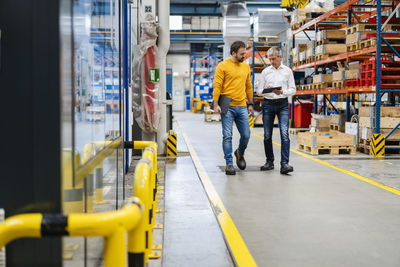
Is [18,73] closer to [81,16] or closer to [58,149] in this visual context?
[58,149]

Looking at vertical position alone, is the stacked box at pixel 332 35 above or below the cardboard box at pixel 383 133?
above

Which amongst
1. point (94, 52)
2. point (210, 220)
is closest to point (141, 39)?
point (210, 220)

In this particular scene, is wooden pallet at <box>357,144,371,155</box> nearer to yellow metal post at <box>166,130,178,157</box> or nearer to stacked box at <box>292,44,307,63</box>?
yellow metal post at <box>166,130,178,157</box>

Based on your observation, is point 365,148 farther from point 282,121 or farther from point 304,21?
point 304,21

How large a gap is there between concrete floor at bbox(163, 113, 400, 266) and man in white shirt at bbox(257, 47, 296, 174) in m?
0.46

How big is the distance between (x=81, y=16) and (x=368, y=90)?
8.67 m

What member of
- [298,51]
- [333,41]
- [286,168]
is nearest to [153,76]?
[286,168]

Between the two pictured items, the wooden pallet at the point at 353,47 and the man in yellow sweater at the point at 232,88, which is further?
the wooden pallet at the point at 353,47

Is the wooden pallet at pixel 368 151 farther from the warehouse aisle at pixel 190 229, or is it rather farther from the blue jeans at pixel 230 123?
the warehouse aisle at pixel 190 229

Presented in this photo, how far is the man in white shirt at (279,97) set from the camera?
6.85 meters

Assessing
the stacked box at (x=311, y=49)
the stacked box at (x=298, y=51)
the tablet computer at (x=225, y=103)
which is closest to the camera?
the tablet computer at (x=225, y=103)

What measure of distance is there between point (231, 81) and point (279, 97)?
796 millimetres

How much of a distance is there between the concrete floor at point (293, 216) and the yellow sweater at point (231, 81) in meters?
1.21

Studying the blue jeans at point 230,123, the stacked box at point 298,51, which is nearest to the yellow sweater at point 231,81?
the blue jeans at point 230,123
